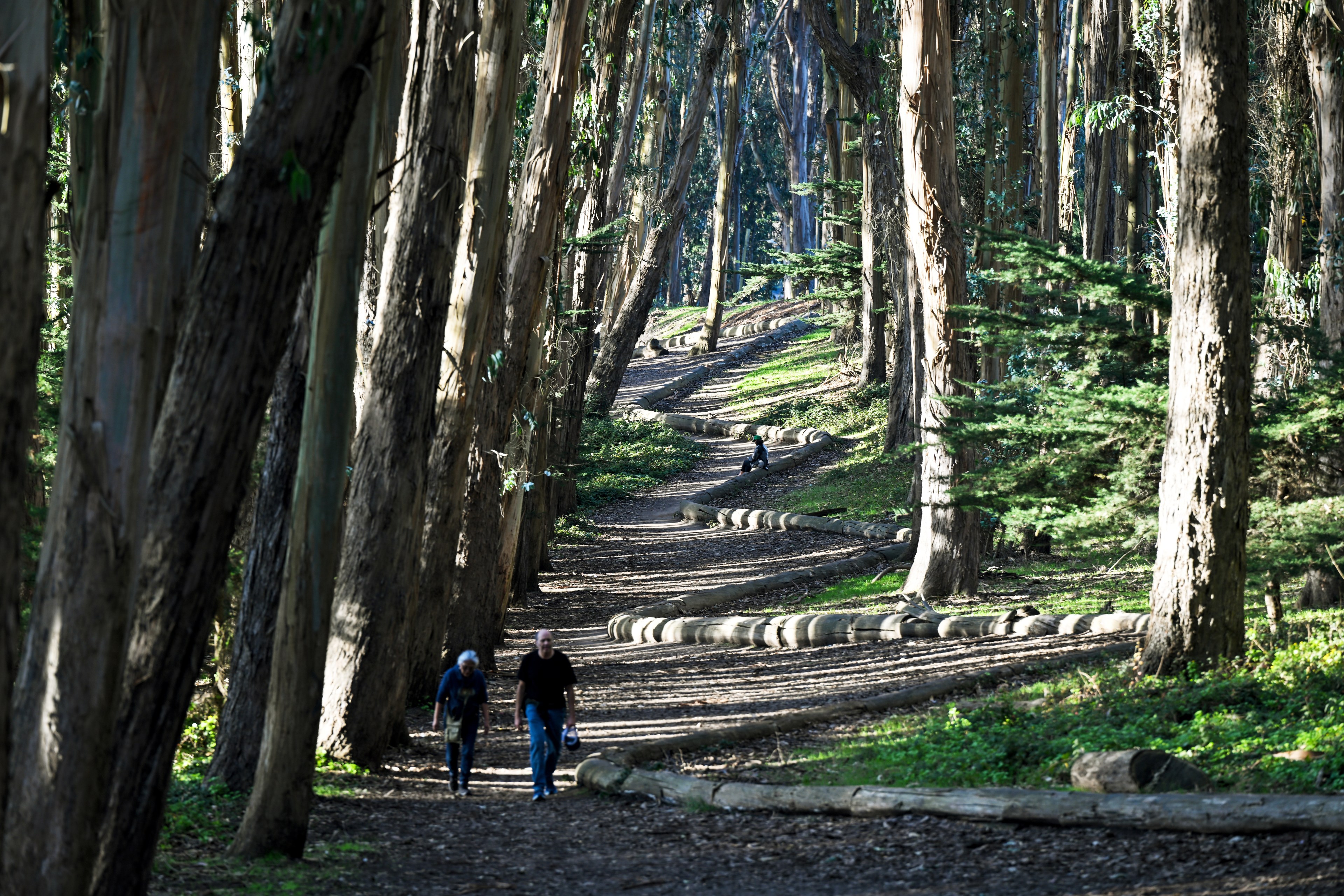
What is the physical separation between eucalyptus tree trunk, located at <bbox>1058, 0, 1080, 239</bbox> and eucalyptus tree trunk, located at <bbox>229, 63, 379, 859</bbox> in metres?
15.7

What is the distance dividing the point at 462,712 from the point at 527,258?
6.21 metres

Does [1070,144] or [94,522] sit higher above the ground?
[1070,144]

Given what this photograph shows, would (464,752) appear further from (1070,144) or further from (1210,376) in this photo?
(1070,144)

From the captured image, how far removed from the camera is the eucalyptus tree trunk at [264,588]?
8.41 meters

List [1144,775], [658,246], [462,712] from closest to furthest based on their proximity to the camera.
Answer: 1. [1144,775]
2. [462,712]
3. [658,246]

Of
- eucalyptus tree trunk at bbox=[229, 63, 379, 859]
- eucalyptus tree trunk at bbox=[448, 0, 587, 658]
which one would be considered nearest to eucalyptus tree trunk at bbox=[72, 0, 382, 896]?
eucalyptus tree trunk at bbox=[229, 63, 379, 859]

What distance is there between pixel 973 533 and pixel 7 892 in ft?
40.3

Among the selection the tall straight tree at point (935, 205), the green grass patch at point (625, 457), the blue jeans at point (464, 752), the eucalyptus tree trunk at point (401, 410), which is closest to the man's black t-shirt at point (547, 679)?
the blue jeans at point (464, 752)

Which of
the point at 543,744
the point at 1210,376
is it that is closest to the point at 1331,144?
the point at 1210,376

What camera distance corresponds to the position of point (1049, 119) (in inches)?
834

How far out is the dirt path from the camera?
611 cm

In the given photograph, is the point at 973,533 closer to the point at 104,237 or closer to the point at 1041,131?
the point at 1041,131

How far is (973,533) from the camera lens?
1509 cm

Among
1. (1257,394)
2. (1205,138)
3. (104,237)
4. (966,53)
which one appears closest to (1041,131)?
(966,53)
